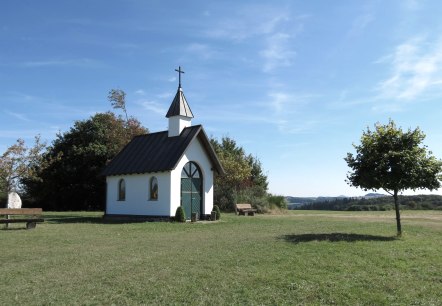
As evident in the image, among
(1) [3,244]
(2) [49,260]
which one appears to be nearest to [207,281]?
(2) [49,260]

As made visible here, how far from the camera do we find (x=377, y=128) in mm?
16516

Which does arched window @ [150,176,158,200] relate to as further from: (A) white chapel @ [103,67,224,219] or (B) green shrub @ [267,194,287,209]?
(B) green shrub @ [267,194,287,209]

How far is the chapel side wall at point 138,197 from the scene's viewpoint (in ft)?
79.6

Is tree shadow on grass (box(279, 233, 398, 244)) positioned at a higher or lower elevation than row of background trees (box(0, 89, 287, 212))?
lower

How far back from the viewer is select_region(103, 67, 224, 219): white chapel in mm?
24312

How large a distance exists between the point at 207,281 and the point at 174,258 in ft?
8.96

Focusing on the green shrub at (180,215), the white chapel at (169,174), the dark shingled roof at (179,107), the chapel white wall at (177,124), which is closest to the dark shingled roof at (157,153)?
the white chapel at (169,174)

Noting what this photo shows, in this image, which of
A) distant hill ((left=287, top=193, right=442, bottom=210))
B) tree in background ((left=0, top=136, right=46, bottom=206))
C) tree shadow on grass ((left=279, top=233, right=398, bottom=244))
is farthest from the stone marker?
tree shadow on grass ((left=279, top=233, right=398, bottom=244))

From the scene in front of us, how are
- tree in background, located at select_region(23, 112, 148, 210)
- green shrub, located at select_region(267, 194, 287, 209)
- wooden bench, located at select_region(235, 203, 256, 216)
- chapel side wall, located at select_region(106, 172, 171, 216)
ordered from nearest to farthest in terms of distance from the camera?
chapel side wall, located at select_region(106, 172, 171, 216) → wooden bench, located at select_region(235, 203, 256, 216) → green shrub, located at select_region(267, 194, 287, 209) → tree in background, located at select_region(23, 112, 148, 210)

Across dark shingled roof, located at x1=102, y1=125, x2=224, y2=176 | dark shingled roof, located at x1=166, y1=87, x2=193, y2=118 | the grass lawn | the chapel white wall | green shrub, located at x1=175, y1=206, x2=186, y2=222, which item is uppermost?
dark shingled roof, located at x1=166, y1=87, x2=193, y2=118

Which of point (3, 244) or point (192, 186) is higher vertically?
point (192, 186)

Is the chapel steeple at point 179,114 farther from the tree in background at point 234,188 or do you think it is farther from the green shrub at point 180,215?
the tree in background at point 234,188

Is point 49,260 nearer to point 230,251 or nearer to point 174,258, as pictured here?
point 174,258

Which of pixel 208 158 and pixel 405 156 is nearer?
pixel 405 156
